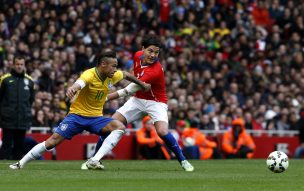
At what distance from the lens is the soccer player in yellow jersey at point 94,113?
1573 cm

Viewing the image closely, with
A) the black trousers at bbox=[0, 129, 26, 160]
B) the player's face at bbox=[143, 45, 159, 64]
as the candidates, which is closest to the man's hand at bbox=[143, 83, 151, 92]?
the player's face at bbox=[143, 45, 159, 64]

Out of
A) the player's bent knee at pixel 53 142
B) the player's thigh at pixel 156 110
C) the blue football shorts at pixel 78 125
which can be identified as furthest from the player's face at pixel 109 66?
the player's thigh at pixel 156 110

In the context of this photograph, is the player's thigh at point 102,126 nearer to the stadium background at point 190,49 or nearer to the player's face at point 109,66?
the player's face at point 109,66

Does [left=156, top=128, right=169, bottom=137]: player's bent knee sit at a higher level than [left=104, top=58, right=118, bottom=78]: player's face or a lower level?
lower

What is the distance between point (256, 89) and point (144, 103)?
14.6 m

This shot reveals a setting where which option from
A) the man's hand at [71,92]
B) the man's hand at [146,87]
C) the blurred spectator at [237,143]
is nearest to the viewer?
the man's hand at [71,92]

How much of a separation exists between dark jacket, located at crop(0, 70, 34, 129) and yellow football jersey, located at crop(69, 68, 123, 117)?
4.63 m

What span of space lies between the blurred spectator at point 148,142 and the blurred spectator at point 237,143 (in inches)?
88.1

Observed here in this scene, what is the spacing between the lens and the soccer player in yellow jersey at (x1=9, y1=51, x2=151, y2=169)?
15734mm

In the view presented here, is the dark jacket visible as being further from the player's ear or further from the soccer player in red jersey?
the player's ear

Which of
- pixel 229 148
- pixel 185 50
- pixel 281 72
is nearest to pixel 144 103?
pixel 229 148

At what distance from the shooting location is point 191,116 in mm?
27109

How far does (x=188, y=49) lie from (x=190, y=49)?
19 cm

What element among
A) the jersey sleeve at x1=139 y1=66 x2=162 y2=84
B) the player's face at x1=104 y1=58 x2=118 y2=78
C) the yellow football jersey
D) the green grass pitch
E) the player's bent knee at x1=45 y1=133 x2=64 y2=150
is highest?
the player's face at x1=104 y1=58 x2=118 y2=78
